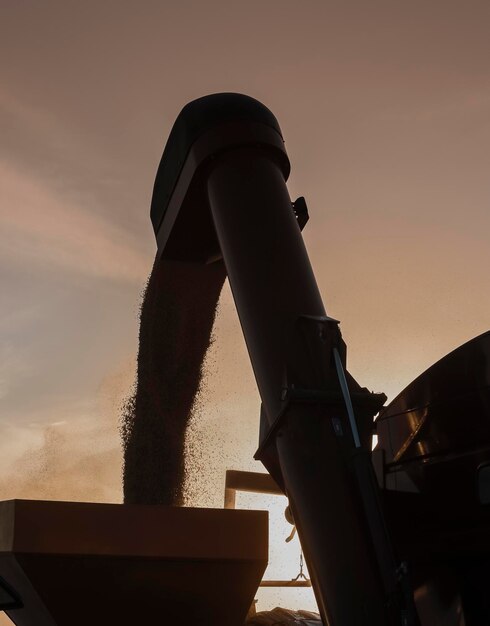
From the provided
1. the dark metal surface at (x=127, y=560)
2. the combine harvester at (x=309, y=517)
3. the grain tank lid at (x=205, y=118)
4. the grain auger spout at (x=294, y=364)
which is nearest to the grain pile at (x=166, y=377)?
the grain tank lid at (x=205, y=118)

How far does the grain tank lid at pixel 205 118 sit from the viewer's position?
516 cm

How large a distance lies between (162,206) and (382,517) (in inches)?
122

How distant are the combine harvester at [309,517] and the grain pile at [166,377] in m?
2.39

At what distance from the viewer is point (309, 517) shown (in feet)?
12.5

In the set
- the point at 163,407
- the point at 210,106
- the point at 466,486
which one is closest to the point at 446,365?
the point at 466,486

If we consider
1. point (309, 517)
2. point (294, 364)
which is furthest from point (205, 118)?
point (309, 517)

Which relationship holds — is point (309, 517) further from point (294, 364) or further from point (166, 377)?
point (166, 377)

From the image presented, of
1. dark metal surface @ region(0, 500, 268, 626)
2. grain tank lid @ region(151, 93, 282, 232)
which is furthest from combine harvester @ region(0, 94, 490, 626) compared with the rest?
grain tank lid @ region(151, 93, 282, 232)

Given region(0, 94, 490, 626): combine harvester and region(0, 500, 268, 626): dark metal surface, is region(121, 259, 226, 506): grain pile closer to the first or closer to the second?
region(0, 94, 490, 626): combine harvester

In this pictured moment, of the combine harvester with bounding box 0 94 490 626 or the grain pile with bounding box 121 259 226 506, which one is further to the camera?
the grain pile with bounding box 121 259 226 506

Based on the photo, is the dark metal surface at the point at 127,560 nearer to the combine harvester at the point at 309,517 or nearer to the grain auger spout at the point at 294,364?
the combine harvester at the point at 309,517

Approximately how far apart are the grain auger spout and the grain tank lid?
0.01 m

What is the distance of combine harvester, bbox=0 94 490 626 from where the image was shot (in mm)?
3631

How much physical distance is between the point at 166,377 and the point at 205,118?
8.97 feet
